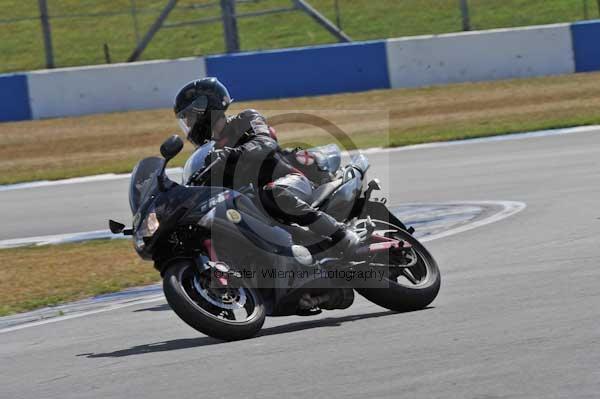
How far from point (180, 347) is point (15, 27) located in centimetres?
1750

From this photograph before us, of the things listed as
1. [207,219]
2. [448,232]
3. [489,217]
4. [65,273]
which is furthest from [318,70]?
[207,219]

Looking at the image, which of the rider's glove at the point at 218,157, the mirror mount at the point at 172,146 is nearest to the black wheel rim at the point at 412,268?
the rider's glove at the point at 218,157

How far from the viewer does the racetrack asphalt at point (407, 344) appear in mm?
5148

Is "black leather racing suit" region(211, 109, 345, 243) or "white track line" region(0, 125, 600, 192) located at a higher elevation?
"black leather racing suit" region(211, 109, 345, 243)

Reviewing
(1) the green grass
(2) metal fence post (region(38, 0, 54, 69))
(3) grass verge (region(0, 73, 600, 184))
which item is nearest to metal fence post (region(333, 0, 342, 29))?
(1) the green grass

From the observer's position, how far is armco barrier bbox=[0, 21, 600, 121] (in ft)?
68.2

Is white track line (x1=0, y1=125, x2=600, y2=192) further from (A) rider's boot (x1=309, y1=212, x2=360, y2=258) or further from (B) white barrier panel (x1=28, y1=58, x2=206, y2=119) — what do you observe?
(A) rider's boot (x1=309, y1=212, x2=360, y2=258)

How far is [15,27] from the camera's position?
23031mm

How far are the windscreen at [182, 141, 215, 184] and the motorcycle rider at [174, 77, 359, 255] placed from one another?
0.05 metres

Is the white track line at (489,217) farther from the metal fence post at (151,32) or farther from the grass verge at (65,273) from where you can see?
the metal fence post at (151,32)

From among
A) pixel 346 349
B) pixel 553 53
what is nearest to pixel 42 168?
pixel 553 53

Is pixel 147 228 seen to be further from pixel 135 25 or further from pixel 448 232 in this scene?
pixel 135 25

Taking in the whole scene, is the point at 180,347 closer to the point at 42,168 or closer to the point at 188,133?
the point at 188,133

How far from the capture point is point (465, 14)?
21.3m
